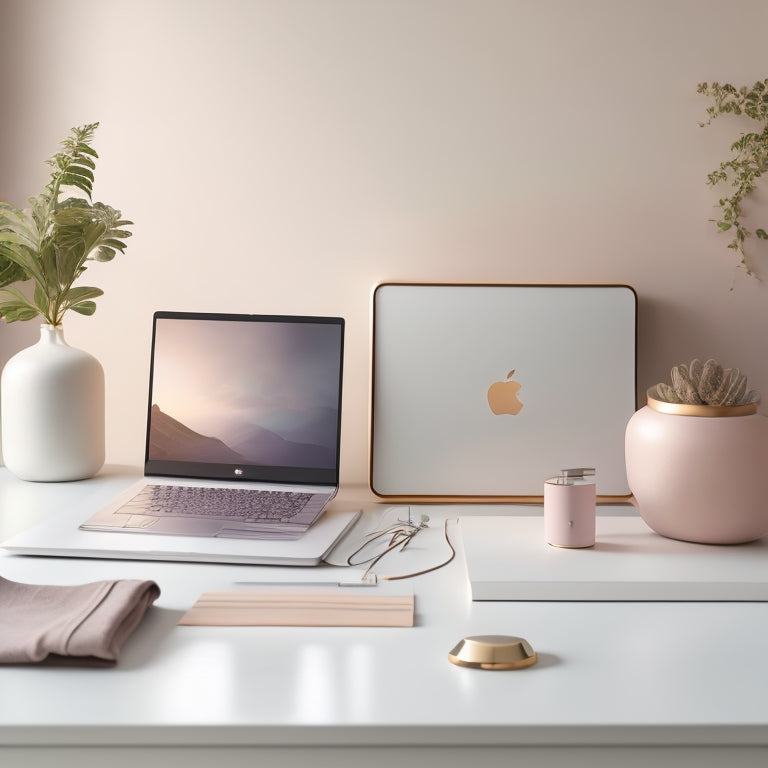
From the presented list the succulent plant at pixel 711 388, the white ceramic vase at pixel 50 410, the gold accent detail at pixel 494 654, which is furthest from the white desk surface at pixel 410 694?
the white ceramic vase at pixel 50 410

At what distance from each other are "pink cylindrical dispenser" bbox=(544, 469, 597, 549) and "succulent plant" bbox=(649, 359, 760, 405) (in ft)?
0.54

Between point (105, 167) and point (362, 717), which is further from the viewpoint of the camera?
point (105, 167)

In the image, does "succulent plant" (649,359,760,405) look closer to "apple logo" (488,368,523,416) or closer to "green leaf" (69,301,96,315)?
"apple logo" (488,368,523,416)

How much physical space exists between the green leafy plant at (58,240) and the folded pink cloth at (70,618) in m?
0.66

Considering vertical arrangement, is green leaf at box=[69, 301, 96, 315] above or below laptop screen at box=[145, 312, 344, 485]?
above

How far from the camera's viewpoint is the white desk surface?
2.20ft

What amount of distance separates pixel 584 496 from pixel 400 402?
1.38 feet

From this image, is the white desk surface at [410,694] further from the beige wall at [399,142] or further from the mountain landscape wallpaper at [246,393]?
the beige wall at [399,142]

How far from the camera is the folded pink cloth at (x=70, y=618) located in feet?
2.49

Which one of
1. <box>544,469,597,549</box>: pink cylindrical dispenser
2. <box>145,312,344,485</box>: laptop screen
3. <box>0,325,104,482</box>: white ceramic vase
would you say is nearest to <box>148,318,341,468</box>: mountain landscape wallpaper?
<box>145,312,344,485</box>: laptop screen

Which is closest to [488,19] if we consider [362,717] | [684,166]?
[684,166]

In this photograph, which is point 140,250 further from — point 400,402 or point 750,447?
point 750,447

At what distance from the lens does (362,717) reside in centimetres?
68

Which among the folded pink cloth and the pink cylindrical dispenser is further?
the pink cylindrical dispenser
